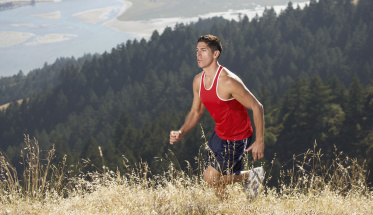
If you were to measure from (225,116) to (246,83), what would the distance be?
140851 mm

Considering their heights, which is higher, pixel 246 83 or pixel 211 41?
pixel 211 41

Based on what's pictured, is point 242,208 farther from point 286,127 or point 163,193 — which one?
point 286,127

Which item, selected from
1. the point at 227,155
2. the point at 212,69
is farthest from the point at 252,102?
the point at 227,155

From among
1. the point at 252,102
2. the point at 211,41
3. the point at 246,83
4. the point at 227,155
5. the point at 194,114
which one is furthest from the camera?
the point at 246,83

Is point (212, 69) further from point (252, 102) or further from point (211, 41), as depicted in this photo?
point (252, 102)

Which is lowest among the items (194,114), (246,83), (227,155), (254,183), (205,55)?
(246,83)

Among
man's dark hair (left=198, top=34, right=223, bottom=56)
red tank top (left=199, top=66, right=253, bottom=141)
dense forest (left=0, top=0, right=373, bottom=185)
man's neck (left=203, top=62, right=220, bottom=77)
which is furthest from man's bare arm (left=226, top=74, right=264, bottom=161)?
dense forest (left=0, top=0, right=373, bottom=185)

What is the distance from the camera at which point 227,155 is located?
14.8ft

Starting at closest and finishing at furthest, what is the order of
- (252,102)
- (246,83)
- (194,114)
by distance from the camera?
(252,102), (194,114), (246,83)

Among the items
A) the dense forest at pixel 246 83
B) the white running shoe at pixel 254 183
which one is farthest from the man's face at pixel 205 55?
the dense forest at pixel 246 83

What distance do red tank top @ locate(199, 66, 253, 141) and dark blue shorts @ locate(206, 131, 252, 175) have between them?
3.0 inches

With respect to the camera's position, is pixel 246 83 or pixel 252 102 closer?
pixel 252 102

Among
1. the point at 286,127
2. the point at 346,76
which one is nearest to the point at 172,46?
the point at 346,76

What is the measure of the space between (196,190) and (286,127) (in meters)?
83.5
